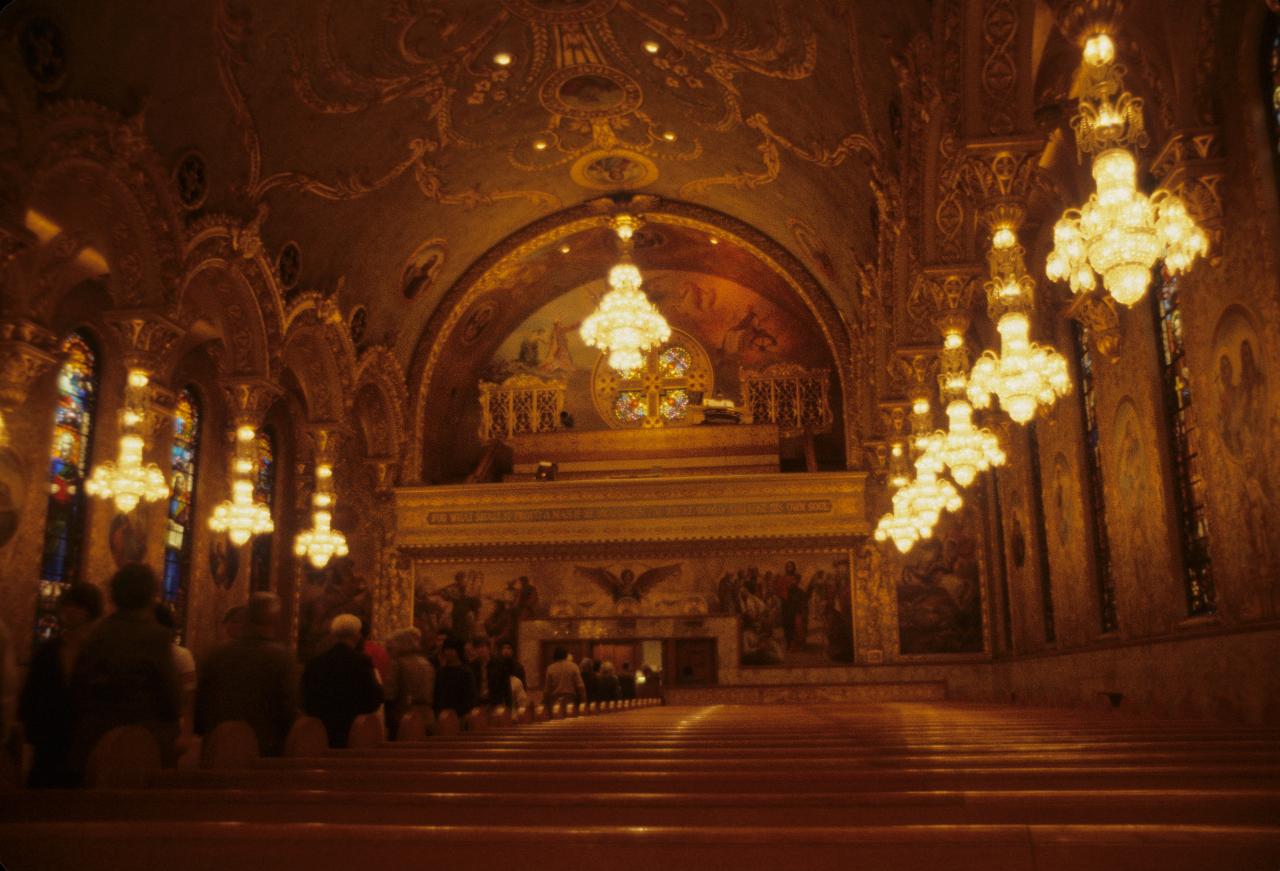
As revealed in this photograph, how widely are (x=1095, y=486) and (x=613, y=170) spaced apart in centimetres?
1162

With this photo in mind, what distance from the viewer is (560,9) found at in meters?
15.4

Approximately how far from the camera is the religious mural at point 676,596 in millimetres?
21578

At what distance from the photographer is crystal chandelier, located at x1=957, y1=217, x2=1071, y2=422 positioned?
922 centimetres

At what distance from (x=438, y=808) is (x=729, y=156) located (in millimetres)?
17909

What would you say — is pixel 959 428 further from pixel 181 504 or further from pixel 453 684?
pixel 181 504

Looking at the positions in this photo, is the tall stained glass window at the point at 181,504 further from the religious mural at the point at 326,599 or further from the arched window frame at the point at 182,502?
the religious mural at the point at 326,599

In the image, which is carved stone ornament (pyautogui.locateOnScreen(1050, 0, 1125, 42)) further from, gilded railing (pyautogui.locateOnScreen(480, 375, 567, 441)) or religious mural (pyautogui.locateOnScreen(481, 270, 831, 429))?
gilded railing (pyautogui.locateOnScreen(480, 375, 567, 441))

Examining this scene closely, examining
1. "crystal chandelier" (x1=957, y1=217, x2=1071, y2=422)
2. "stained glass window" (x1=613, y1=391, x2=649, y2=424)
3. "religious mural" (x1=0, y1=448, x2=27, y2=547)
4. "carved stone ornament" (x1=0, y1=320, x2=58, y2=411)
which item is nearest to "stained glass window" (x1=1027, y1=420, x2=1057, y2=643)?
"crystal chandelier" (x1=957, y1=217, x2=1071, y2=422)

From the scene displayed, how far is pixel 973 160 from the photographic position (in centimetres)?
994

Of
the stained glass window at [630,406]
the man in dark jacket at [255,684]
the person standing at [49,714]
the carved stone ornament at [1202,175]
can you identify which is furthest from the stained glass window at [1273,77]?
the stained glass window at [630,406]

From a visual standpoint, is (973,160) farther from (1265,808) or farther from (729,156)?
(729,156)

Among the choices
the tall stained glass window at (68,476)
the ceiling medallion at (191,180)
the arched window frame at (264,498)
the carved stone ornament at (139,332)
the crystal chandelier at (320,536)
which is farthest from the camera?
the arched window frame at (264,498)

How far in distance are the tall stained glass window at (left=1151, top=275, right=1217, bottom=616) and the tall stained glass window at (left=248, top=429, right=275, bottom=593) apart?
54.9ft

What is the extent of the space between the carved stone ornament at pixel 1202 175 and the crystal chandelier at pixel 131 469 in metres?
12.5
